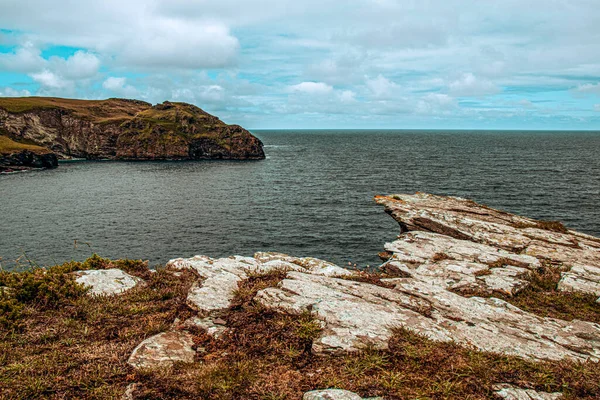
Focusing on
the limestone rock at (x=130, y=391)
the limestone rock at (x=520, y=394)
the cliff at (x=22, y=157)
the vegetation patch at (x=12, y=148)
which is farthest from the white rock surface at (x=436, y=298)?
the vegetation patch at (x=12, y=148)

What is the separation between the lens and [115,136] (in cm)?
16062

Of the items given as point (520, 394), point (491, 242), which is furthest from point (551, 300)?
point (520, 394)

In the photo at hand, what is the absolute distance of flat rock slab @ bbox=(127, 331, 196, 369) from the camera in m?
8.57

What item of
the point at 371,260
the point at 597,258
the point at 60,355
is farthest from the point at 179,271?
the point at 371,260

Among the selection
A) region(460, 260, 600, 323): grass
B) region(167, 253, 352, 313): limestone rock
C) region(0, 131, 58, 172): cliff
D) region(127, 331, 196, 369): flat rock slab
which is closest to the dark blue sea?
region(167, 253, 352, 313): limestone rock

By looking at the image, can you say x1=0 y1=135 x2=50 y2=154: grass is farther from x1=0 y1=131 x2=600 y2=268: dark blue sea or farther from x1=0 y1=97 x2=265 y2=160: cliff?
x1=0 y1=97 x2=265 y2=160: cliff

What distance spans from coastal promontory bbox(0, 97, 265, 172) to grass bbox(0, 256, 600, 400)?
147123 mm

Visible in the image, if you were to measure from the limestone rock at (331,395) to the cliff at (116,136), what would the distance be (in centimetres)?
15089

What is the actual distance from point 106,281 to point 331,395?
9983 mm

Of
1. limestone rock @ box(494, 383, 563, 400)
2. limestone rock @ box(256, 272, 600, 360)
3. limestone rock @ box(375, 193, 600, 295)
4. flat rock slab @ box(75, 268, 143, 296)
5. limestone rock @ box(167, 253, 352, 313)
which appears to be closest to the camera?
limestone rock @ box(494, 383, 563, 400)

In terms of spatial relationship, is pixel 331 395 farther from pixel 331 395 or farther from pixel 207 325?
pixel 207 325

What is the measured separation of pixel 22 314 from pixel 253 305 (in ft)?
22.1

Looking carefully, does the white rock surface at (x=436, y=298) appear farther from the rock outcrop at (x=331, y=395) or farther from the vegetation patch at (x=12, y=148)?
the vegetation patch at (x=12, y=148)

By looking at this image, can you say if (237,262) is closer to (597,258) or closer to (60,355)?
(60,355)
